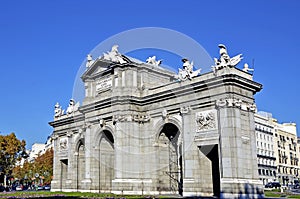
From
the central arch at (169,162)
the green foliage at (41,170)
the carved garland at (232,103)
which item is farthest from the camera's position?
the green foliage at (41,170)

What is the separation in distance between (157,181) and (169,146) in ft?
13.4

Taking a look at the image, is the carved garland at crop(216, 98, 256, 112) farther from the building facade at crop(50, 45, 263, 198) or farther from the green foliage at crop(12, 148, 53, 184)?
the green foliage at crop(12, 148, 53, 184)

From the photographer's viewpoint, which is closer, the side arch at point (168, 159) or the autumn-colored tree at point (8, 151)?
the side arch at point (168, 159)

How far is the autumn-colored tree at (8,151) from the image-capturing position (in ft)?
240

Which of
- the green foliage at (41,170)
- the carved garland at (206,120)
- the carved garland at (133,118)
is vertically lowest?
the green foliage at (41,170)

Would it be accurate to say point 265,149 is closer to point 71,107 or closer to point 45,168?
point 45,168

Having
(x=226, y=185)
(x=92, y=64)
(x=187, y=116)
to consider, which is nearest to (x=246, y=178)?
(x=226, y=185)

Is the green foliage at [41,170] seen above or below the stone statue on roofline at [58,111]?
below

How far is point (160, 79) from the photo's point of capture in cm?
4569

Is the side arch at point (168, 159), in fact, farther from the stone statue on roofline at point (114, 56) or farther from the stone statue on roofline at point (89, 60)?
the stone statue on roofline at point (89, 60)

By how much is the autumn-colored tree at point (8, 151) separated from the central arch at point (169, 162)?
4234 centimetres

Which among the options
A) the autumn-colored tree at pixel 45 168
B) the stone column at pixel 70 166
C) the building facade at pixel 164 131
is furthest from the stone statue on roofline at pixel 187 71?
the autumn-colored tree at pixel 45 168

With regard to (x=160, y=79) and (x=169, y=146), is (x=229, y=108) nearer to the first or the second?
(x=169, y=146)

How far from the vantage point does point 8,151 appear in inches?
2879
